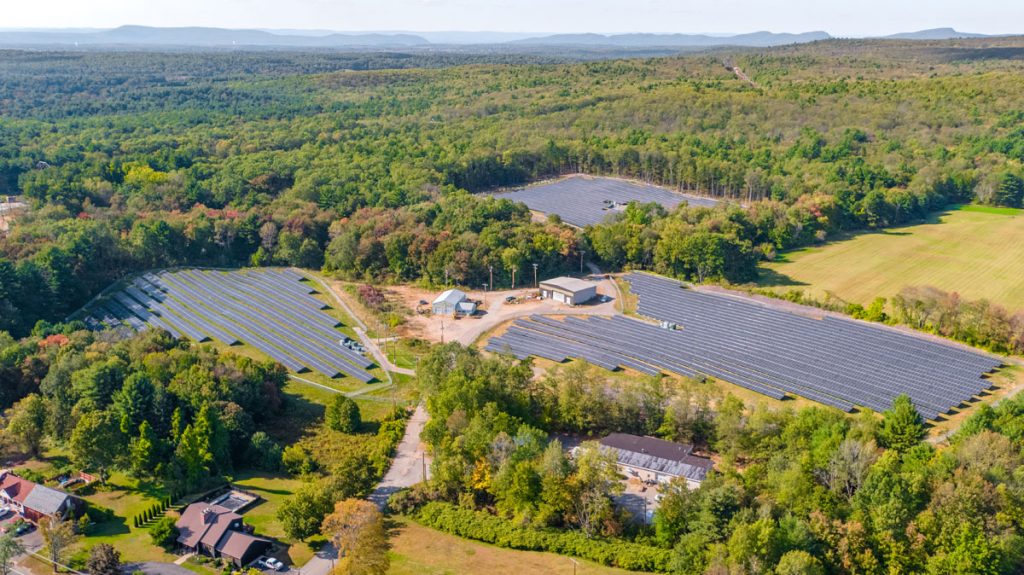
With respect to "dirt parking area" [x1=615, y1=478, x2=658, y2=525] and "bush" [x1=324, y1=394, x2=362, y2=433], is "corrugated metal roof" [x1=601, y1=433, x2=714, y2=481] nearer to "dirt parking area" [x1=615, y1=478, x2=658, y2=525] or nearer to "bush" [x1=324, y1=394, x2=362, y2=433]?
"dirt parking area" [x1=615, y1=478, x2=658, y2=525]

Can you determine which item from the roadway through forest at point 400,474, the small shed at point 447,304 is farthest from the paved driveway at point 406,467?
the small shed at point 447,304

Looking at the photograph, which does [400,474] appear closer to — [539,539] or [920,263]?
[539,539]

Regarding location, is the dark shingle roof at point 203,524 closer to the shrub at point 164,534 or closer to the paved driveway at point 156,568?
the shrub at point 164,534

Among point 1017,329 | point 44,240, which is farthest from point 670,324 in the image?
point 44,240

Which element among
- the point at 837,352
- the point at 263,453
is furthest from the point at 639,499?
the point at 837,352

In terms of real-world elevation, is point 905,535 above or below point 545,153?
below

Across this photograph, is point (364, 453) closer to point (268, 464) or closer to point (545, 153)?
point (268, 464)
